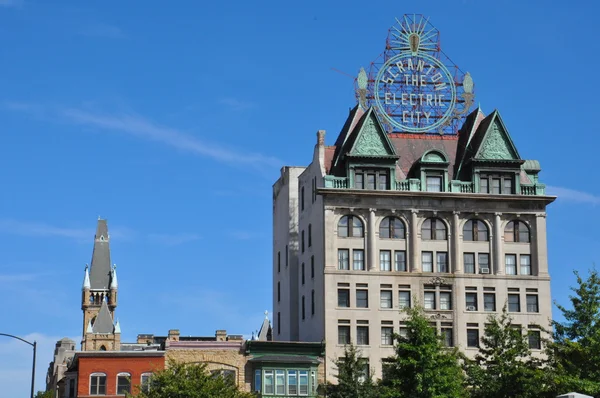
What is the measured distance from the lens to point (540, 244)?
111875 millimetres

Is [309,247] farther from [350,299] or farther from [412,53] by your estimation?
[412,53]

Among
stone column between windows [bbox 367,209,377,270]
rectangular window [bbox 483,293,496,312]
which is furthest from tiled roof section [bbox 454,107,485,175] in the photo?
rectangular window [bbox 483,293,496,312]

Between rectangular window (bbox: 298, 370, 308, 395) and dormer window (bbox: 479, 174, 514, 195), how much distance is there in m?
22.2

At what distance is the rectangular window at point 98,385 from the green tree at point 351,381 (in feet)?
56.2

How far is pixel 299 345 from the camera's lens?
104 m

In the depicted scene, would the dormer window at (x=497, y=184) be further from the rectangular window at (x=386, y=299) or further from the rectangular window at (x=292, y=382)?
the rectangular window at (x=292, y=382)

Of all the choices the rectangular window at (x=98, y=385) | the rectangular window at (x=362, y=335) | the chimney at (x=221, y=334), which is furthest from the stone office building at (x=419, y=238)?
the rectangular window at (x=98, y=385)

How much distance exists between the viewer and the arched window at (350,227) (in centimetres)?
10912

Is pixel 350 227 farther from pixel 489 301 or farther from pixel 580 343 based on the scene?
pixel 580 343

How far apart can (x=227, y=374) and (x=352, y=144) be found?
22245 millimetres

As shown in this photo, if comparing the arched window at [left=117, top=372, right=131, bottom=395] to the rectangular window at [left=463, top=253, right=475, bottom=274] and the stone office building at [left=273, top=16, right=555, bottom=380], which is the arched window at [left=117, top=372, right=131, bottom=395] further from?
the rectangular window at [left=463, top=253, right=475, bottom=274]

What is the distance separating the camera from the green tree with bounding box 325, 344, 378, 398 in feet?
308

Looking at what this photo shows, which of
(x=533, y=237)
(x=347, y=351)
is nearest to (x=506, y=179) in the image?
(x=533, y=237)

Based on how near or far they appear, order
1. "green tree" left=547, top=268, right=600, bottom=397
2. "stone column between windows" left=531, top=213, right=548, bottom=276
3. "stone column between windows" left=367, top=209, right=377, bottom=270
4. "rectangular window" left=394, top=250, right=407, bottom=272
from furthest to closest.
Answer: "stone column between windows" left=531, top=213, right=548, bottom=276 → "rectangular window" left=394, top=250, right=407, bottom=272 → "stone column between windows" left=367, top=209, right=377, bottom=270 → "green tree" left=547, top=268, right=600, bottom=397
